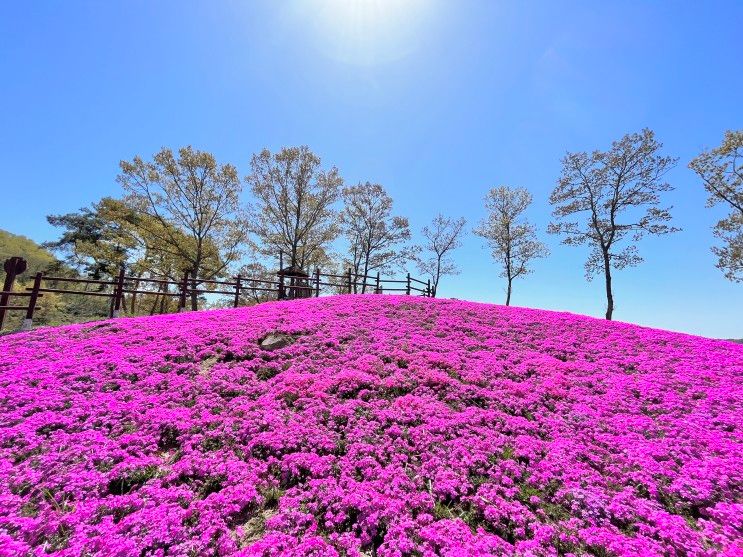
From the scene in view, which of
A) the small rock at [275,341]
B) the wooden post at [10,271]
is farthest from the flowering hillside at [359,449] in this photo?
the wooden post at [10,271]

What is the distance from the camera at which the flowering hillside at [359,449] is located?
11.8 feet

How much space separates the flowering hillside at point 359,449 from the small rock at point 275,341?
0.41 ft

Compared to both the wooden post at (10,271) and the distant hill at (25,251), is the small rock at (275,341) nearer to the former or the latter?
the wooden post at (10,271)

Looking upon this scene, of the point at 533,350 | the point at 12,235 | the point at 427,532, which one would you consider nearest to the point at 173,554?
the point at 427,532

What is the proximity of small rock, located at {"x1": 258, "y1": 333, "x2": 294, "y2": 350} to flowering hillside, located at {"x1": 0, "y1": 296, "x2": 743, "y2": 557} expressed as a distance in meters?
0.12

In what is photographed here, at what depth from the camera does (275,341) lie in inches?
386

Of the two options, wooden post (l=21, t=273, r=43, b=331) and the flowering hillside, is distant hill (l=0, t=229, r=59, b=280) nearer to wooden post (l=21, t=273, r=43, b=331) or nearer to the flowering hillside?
wooden post (l=21, t=273, r=43, b=331)

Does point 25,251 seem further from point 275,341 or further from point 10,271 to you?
point 275,341

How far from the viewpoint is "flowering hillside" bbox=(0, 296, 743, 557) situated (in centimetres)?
359

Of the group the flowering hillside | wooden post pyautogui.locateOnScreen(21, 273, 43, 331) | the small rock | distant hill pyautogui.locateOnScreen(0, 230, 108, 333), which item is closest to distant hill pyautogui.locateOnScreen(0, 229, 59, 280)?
distant hill pyautogui.locateOnScreen(0, 230, 108, 333)

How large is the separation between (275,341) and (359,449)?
547 cm

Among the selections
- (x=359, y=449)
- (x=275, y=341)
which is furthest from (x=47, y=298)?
(x=359, y=449)

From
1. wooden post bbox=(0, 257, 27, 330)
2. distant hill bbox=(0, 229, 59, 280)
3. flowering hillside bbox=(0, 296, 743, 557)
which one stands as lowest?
flowering hillside bbox=(0, 296, 743, 557)

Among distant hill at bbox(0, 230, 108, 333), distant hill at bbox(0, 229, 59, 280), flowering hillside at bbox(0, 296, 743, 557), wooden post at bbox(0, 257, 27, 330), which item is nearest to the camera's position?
flowering hillside at bbox(0, 296, 743, 557)
